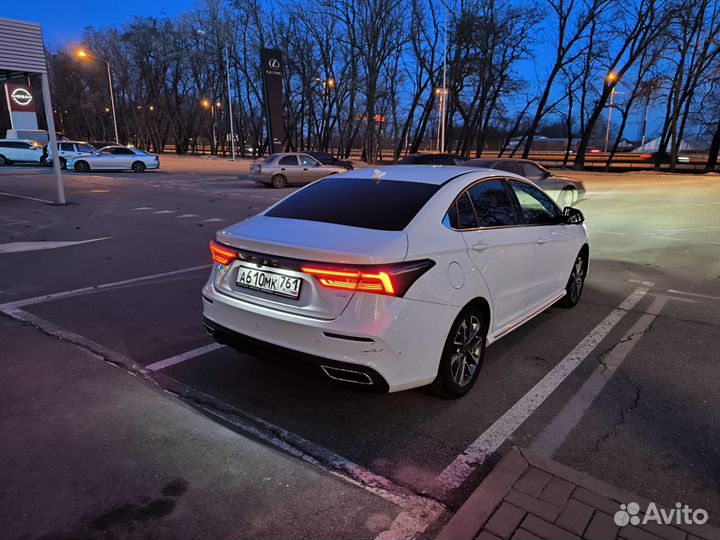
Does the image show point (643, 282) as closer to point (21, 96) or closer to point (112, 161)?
point (112, 161)

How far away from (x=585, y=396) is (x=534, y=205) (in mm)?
1922

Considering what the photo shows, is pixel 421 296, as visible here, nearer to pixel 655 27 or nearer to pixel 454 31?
pixel 655 27

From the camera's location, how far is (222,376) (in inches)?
157

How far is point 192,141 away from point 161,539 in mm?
71551

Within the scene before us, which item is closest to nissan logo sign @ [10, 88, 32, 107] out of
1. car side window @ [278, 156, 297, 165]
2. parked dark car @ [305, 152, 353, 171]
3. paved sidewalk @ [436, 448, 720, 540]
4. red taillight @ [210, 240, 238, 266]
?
parked dark car @ [305, 152, 353, 171]

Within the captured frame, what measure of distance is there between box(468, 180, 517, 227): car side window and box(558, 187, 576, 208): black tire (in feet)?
37.4

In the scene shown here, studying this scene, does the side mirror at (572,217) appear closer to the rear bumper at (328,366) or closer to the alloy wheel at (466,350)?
the alloy wheel at (466,350)

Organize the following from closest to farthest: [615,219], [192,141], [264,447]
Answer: [264,447] < [615,219] < [192,141]

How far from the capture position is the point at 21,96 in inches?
1927

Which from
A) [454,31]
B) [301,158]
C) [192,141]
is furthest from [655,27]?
[192,141]

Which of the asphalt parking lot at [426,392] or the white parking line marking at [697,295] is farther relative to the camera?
the white parking line marking at [697,295]

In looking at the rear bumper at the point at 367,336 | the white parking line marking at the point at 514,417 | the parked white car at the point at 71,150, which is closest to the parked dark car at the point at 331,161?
the parked white car at the point at 71,150

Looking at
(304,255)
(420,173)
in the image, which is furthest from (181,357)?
(420,173)

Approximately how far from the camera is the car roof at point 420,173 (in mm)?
4020
